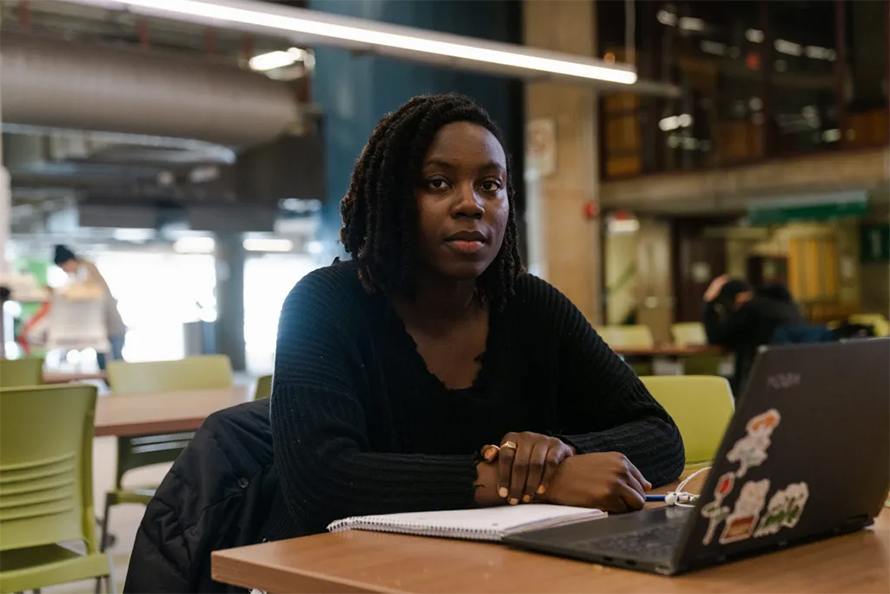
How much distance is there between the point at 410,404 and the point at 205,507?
33cm

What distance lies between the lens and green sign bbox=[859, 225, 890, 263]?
1520 centimetres

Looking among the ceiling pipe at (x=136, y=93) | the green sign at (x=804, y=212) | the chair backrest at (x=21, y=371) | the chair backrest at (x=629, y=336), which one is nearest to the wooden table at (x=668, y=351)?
the chair backrest at (x=629, y=336)

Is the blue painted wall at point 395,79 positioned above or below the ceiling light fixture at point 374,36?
above

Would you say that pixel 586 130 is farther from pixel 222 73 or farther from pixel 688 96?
pixel 222 73

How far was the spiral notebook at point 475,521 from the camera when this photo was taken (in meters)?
1.14

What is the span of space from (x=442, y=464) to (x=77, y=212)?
13643 millimetres

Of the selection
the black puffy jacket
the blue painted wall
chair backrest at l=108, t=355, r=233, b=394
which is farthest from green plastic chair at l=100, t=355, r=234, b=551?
the blue painted wall

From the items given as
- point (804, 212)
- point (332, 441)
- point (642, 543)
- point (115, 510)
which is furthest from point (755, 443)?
point (804, 212)

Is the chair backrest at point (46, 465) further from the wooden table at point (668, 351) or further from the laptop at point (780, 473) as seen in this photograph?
the wooden table at point (668, 351)

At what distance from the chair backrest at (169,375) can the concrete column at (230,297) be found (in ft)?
43.4

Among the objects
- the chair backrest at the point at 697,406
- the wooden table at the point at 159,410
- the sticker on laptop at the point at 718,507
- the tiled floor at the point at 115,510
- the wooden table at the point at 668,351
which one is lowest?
the tiled floor at the point at 115,510

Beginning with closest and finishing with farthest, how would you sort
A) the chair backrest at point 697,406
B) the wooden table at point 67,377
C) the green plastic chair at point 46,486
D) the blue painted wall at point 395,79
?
1. the chair backrest at point 697,406
2. the green plastic chair at point 46,486
3. the wooden table at point 67,377
4. the blue painted wall at point 395,79

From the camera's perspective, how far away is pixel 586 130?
44.2 feet

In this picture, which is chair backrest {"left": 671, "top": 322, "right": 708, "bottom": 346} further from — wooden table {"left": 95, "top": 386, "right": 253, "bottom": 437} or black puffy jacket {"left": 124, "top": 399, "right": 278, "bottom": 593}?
black puffy jacket {"left": 124, "top": 399, "right": 278, "bottom": 593}
